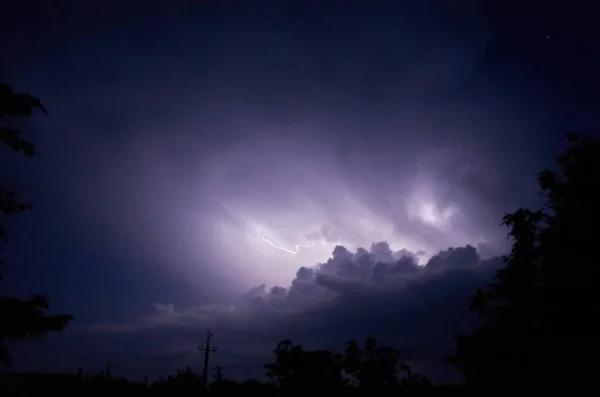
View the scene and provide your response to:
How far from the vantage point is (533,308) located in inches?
919

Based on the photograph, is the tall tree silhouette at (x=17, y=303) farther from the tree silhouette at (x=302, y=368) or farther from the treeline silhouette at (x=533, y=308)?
the tree silhouette at (x=302, y=368)

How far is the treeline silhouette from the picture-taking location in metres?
13.0

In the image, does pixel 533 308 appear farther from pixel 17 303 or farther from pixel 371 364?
pixel 371 364

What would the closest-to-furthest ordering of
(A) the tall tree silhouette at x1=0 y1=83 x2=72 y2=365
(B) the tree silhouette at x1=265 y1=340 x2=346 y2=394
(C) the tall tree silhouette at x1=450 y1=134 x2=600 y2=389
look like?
(A) the tall tree silhouette at x1=0 y1=83 x2=72 y2=365
(C) the tall tree silhouette at x1=450 y1=134 x2=600 y2=389
(B) the tree silhouette at x1=265 y1=340 x2=346 y2=394

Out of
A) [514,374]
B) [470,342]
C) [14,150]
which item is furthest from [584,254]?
[14,150]

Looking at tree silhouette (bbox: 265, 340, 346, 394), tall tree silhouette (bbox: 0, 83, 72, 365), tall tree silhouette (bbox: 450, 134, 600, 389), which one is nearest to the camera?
tall tree silhouette (bbox: 0, 83, 72, 365)

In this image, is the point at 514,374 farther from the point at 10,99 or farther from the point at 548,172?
the point at 10,99

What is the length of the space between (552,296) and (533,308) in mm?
2449

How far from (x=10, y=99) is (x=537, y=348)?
935 inches

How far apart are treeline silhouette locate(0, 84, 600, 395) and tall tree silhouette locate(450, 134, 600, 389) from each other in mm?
46

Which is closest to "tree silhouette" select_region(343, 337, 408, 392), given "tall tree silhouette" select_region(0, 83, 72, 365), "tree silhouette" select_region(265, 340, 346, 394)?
"tree silhouette" select_region(265, 340, 346, 394)

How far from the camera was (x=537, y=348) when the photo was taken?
2144 centimetres

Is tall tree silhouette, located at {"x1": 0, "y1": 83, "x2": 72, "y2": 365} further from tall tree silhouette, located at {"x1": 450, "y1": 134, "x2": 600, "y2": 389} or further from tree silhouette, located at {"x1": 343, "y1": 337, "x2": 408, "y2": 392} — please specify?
tree silhouette, located at {"x1": 343, "y1": 337, "x2": 408, "y2": 392}

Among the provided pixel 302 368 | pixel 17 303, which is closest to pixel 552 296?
pixel 17 303
